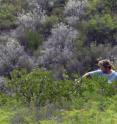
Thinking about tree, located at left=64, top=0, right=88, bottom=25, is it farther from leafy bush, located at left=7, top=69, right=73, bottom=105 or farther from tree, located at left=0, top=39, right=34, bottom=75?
leafy bush, located at left=7, top=69, right=73, bottom=105

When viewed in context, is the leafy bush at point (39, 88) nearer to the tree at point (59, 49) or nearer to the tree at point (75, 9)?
the tree at point (59, 49)

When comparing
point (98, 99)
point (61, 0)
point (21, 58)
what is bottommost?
point (21, 58)

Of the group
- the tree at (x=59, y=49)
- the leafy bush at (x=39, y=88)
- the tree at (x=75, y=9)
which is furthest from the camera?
the tree at (x=75, y=9)

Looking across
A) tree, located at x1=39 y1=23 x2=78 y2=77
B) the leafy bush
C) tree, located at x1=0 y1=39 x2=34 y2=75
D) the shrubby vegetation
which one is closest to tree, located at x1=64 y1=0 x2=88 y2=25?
the shrubby vegetation

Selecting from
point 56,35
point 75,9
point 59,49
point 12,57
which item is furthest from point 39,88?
point 75,9

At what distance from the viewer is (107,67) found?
7.20m

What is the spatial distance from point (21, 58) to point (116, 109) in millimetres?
17167

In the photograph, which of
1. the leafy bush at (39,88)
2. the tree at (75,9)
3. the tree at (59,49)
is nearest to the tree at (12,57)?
the tree at (59,49)

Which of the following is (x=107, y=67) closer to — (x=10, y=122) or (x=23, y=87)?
(x=23, y=87)

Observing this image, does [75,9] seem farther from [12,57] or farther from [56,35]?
[12,57]

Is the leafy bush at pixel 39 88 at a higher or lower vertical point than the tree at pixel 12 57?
higher

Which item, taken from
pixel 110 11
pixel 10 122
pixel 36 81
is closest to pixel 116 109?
pixel 10 122

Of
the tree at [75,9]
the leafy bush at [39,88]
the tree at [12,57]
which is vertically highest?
the leafy bush at [39,88]

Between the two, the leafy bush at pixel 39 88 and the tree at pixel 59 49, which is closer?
the leafy bush at pixel 39 88
